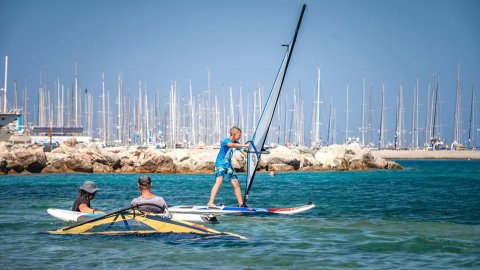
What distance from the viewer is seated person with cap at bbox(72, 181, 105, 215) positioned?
512 inches

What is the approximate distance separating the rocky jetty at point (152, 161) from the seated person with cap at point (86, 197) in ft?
105

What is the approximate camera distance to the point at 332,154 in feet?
189

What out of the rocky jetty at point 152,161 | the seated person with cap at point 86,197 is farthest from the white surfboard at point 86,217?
the rocky jetty at point 152,161

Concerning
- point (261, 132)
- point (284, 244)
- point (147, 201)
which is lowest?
point (284, 244)

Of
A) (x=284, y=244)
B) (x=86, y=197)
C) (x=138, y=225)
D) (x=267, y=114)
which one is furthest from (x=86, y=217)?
(x=267, y=114)

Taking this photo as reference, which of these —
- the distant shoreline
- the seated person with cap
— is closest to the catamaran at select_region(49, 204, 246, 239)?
the seated person with cap

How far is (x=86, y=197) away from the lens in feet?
43.7

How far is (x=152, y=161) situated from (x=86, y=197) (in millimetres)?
34658

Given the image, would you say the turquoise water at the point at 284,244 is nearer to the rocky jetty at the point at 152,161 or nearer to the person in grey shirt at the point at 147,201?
the person in grey shirt at the point at 147,201

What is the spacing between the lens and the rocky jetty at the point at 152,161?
44.7 m

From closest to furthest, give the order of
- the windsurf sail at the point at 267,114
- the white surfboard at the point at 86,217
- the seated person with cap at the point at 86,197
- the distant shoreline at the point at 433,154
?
the seated person with cap at the point at 86,197
the white surfboard at the point at 86,217
the windsurf sail at the point at 267,114
the distant shoreline at the point at 433,154

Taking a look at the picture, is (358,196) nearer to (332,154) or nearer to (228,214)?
(228,214)

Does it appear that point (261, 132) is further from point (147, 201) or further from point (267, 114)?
point (147, 201)

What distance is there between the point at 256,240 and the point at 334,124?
9175 centimetres
